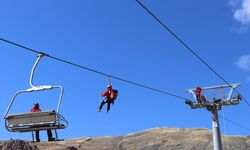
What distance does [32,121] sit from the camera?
1614 cm

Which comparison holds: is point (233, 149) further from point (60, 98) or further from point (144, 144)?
point (60, 98)

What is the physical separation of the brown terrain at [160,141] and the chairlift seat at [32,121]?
32.6m

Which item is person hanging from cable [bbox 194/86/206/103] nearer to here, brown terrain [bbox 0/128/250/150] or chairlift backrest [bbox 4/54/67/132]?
brown terrain [bbox 0/128/250/150]

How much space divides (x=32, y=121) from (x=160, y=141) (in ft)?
126

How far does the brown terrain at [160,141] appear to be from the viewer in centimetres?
5166

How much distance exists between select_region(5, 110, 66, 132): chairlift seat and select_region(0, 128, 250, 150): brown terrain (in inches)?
1282

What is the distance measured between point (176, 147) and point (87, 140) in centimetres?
996

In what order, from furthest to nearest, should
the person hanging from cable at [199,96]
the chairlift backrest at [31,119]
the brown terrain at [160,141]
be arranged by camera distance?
1. the brown terrain at [160,141]
2. the person hanging from cable at [199,96]
3. the chairlift backrest at [31,119]

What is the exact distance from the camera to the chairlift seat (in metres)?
15.7

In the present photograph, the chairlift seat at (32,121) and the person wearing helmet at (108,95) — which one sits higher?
the person wearing helmet at (108,95)

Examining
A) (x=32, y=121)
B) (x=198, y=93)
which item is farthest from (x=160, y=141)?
(x=32, y=121)

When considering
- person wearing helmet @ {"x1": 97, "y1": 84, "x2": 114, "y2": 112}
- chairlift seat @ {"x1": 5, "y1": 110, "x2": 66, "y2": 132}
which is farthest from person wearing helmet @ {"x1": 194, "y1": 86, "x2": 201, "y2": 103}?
chairlift seat @ {"x1": 5, "y1": 110, "x2": 66, "y2": 132}

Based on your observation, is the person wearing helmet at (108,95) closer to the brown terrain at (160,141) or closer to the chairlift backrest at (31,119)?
the chairlift backrest at (31,119)

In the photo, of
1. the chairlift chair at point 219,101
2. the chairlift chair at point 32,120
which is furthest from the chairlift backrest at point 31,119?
the chairlift chair at point 219,101
